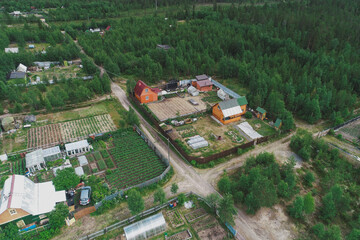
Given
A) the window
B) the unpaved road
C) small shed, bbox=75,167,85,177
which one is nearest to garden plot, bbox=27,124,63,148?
small shed, bbox=75,167,85,177

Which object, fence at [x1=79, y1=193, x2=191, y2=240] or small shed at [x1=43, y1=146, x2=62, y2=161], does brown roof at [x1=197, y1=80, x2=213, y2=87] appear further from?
small shed at [x1=43, y1=146, x2=62, y2=161]

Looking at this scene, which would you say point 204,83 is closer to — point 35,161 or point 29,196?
point 35,161

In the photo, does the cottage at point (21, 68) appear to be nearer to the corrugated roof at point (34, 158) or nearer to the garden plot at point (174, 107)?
the garden plot at point (174, 107)

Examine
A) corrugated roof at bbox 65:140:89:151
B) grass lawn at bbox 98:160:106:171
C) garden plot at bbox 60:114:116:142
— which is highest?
corrugated roof at bbox 65:140:89:151

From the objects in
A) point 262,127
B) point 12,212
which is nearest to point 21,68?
point 12,212

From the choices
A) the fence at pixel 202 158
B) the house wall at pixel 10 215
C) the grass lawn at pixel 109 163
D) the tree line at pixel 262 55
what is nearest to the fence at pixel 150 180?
the fence at pixel 202 158

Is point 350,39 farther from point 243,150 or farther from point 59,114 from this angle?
point 59,114
